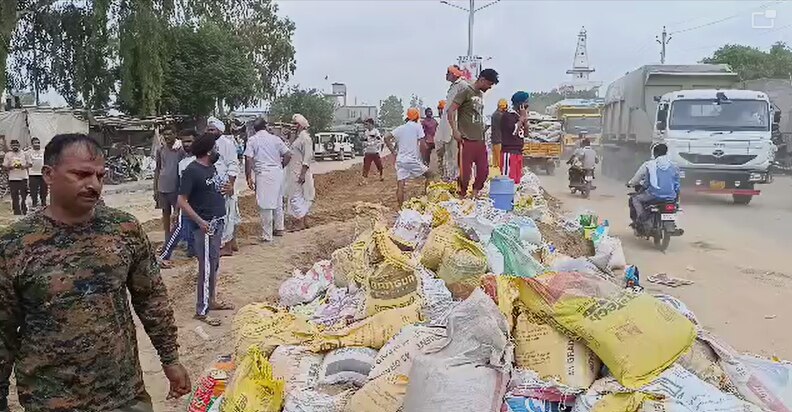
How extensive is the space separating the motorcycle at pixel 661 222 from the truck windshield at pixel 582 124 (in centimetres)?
2283

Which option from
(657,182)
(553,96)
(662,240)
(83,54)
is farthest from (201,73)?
(553,96)

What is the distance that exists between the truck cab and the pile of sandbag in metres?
10.9

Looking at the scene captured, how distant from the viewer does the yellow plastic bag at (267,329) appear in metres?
3.68

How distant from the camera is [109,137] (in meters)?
22.8

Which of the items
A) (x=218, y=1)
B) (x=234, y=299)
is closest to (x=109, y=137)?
(x=218, y=1)

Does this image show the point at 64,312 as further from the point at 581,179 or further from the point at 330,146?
the point at 330,146

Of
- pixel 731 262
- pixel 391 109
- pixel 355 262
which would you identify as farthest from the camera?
pixel 391 109

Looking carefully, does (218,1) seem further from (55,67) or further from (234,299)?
(234,299)

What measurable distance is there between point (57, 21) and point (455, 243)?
22537 millimetres

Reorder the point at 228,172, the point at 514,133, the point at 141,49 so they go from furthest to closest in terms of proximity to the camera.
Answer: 1. the point at 141,49
2. the point at 514,133
3. the point at 228,172

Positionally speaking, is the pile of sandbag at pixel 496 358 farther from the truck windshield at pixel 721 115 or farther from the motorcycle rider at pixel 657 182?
the truck windshield at pixel 721 115

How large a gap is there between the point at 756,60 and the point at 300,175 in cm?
4220

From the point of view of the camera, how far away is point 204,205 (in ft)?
18.9

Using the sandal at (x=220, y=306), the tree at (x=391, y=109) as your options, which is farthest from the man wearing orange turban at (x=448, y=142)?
the tree at (x=391, y=109)
